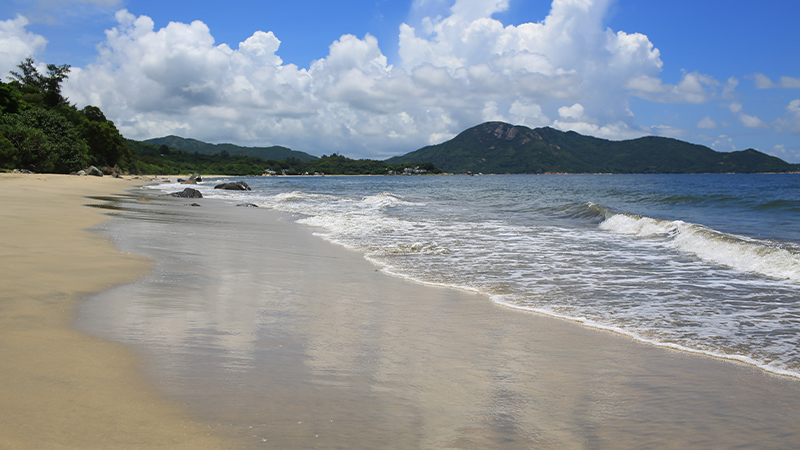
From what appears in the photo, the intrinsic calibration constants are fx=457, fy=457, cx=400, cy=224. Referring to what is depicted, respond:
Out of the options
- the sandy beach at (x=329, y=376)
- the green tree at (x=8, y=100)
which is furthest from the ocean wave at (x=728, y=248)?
the green tree at (x=8, y=100)

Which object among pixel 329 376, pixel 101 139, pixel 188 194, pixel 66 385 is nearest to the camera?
pixel 66 385

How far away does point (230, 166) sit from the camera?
15538cm

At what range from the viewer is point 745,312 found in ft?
19.5

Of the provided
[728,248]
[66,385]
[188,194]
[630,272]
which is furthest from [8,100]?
[728,248]

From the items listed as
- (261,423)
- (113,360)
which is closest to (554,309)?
(261,423)

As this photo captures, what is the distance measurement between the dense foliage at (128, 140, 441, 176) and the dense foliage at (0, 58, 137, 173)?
23.9m

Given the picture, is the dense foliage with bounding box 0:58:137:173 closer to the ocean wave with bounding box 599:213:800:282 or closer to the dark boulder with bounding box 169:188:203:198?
the dark boulder with bounding box 169:188:203:198

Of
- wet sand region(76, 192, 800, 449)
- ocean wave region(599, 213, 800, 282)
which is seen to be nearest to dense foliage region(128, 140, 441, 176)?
ocean wave region(599, 213, 800, 282)

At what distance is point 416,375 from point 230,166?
537 ft

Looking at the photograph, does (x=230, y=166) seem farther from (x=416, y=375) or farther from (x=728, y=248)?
(x=416, y=375)

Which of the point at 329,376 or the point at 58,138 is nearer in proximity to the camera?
the point at 329,376

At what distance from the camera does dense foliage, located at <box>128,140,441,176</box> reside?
5098 inches

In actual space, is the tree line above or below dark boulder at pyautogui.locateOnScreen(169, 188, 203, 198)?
above

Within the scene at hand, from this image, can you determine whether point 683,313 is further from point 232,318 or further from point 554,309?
point 232,318
